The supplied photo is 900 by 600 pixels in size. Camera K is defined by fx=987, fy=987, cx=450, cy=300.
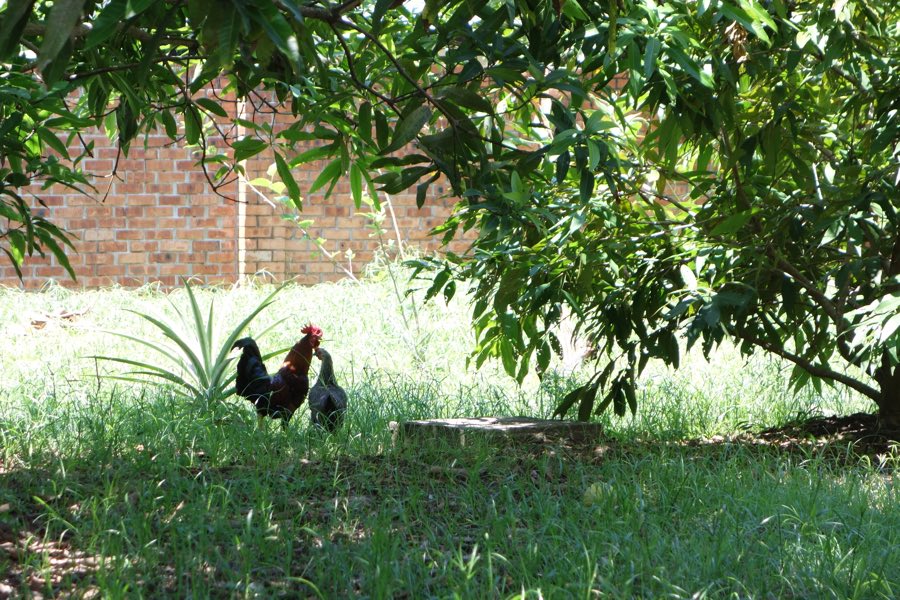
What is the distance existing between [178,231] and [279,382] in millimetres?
5631

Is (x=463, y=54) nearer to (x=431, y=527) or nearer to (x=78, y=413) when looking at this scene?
(x=431, y=527)

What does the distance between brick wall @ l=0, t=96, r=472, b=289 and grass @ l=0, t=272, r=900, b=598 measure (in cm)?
450

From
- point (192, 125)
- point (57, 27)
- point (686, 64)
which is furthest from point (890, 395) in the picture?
point (57, 27)

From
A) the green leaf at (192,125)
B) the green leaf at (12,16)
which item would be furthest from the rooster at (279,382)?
the green leaf at (12,16)

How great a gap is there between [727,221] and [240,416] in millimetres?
2239

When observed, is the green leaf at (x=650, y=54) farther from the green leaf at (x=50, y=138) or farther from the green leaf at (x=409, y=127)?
the green leaf at (x=50, y=138)

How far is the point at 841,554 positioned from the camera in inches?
100

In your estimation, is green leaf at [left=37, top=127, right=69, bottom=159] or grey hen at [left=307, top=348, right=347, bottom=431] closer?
green leaf at [left=37, top=127, right=69, bottom=159]

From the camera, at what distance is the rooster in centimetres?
420

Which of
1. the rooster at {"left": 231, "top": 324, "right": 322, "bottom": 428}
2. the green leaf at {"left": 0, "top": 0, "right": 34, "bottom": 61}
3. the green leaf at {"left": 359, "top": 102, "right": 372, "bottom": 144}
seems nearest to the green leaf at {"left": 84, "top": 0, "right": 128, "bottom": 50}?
the green leaf at {"left": 0, "top": 0, "right": 34, "bottom": 61}

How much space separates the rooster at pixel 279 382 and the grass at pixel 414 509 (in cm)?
11

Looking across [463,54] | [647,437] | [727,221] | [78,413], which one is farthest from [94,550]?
[647,437]

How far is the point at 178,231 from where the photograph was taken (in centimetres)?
940

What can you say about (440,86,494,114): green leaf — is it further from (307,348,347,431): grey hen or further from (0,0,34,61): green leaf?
(307,348,347,431): grey hen
